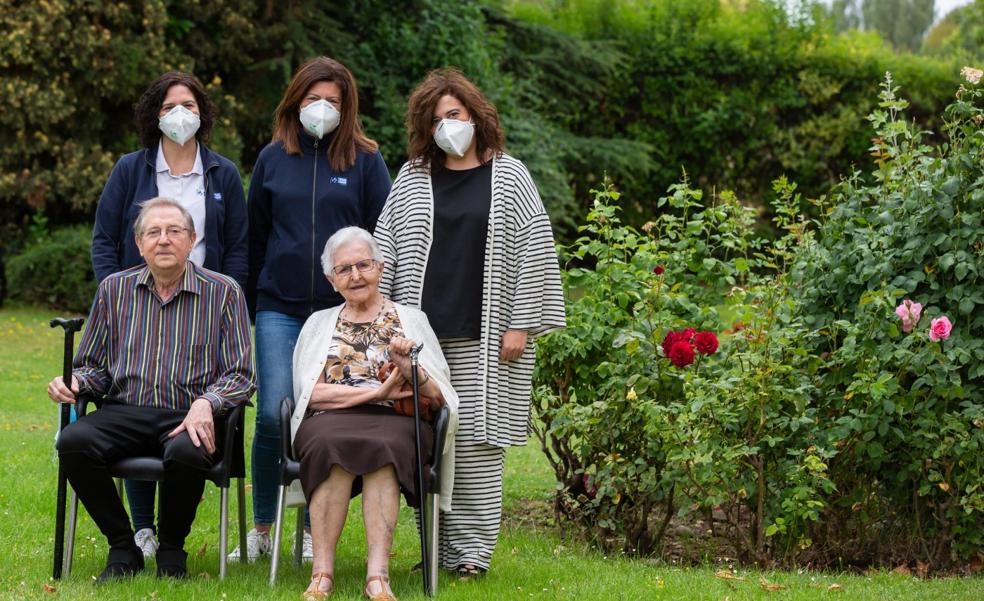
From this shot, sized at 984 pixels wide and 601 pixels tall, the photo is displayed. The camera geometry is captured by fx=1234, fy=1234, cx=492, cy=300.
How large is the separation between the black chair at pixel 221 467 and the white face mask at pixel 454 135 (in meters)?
1.21

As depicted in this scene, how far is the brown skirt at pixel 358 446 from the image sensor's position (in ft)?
13.6

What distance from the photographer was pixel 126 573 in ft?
14.4

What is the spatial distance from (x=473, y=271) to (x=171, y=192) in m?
1.29

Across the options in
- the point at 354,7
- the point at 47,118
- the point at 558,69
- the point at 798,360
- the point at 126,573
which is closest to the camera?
the point at 126,573

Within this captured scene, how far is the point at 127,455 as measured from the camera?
173 inches

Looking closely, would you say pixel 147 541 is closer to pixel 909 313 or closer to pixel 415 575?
pixel 415 575

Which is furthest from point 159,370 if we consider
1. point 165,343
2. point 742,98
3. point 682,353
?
point 742,98

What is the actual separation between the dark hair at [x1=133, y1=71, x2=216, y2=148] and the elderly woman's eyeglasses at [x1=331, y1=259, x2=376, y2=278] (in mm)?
966

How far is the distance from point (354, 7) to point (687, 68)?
5114mm

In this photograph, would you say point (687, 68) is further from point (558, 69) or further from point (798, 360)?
point (798, 360)

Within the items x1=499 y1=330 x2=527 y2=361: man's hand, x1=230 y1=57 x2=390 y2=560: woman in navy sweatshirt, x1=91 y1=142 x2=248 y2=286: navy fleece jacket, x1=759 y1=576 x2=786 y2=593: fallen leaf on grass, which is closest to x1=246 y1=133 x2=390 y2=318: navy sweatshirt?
x1=230 y1=57 x2=390 y2=560: woman in navy sweatshirt

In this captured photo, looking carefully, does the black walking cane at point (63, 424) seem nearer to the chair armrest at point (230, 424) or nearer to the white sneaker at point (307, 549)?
the chair armrest at point (230, 424)

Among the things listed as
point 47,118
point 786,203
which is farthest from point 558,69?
point 786,203

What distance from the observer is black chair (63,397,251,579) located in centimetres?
433
